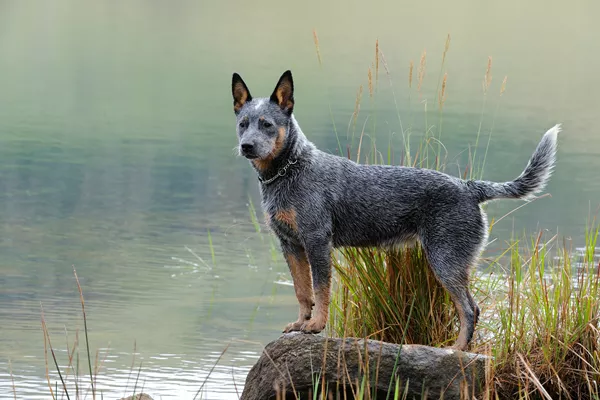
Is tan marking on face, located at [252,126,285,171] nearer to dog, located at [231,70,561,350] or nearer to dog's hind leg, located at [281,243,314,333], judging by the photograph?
dog, located at [231,70,561,350]

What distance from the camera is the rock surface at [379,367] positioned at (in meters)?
6.08

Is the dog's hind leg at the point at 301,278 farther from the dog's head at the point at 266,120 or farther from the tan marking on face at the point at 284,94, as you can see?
the tan marking on face at the point at 284,94

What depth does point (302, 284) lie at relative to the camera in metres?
6.61

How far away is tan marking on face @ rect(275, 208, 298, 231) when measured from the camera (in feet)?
21.1

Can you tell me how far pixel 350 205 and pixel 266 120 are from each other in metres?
0.73

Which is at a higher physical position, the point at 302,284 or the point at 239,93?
the point at 239,93

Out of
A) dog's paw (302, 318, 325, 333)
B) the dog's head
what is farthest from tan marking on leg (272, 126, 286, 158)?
dog's paw (302, 318, 325, 333)

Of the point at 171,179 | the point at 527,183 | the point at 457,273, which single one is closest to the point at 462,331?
the point at 457,273

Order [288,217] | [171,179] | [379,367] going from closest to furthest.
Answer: [379,367]
[288,217]
[171,179]

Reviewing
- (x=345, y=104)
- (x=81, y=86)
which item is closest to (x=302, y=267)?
(x=345, y=104)

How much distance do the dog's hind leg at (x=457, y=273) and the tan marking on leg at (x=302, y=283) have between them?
74cm

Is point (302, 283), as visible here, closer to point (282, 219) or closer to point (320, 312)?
point (320, 312)

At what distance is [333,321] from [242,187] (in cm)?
1032

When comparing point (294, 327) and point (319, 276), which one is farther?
point (294, 327)
